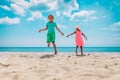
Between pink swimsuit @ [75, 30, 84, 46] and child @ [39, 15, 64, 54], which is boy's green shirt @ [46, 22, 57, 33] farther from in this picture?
pink swimsuit @ [75, 30, 84, 46]

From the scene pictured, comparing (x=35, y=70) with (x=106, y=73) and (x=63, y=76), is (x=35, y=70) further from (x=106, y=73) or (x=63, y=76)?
(x=106, y=73)

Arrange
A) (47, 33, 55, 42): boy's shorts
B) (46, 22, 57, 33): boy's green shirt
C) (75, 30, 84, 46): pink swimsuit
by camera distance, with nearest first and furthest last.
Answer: (47, 33, 55, 42): boy's shorts < (46, 22, 57, 33): boy's green shirt < (75, 30, 84, 46): pink swimsuit

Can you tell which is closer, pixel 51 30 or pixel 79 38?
pixel 51 30

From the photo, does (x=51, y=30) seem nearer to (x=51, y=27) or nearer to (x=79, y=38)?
(x=51, y=27)

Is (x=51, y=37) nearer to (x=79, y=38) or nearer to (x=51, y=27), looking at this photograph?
(x=51, y=27)

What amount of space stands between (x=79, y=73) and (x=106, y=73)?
65 cm

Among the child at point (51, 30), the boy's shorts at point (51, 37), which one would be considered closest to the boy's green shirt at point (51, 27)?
the child at point (51, 30)

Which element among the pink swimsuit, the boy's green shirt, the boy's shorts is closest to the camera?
the boy's shorts

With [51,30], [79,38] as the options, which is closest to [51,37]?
[51,30]

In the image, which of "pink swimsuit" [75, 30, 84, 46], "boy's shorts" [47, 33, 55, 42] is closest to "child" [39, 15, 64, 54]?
"boy's shorts" [47, 33, 55, 42]

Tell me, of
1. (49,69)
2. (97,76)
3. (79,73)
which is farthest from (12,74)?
(97,76)

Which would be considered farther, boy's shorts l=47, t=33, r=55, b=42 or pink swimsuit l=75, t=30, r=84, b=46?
pink swimsuit l=75, t=30, r=84, b=46

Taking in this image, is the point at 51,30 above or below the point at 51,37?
above

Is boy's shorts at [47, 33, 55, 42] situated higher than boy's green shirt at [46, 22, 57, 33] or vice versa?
boy's green shirt at [46, 22, 57, 33]
